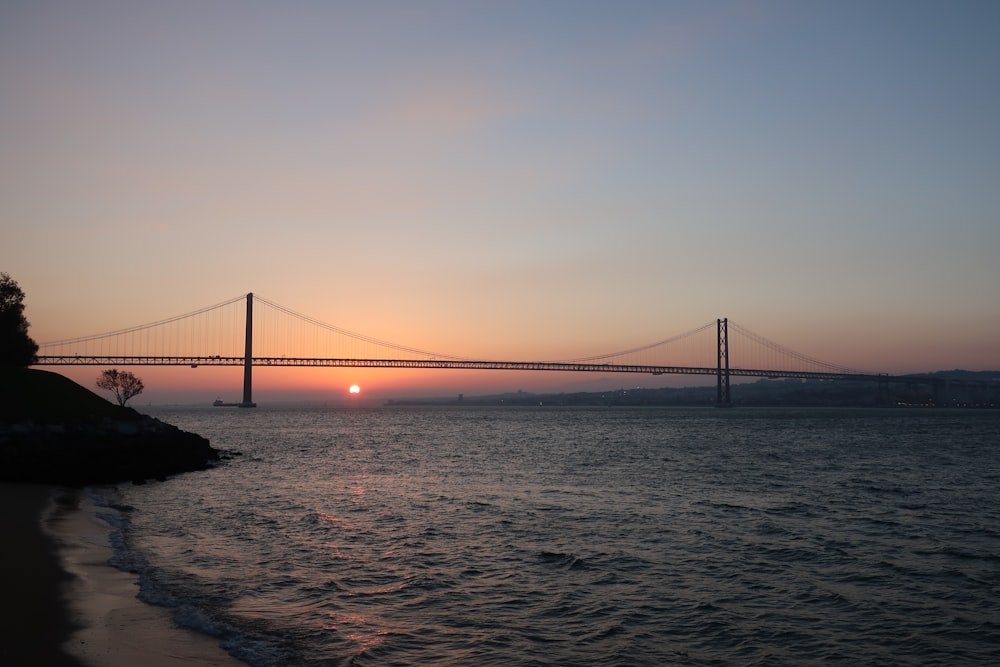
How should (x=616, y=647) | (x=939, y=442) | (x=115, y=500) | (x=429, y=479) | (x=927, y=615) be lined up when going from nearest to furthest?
1. (x=616, y=647)
2. (x=927, y=615)
3. (x=115, y=500)
4. (x=429, y=479)
5. (x=939, y=442)

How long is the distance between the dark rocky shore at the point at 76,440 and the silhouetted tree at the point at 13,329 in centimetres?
776

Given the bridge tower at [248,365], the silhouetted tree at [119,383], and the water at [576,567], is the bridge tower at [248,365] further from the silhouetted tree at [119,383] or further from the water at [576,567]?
the water at [576,567]

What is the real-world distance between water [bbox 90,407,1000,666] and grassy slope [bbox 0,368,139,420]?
993 centimetres

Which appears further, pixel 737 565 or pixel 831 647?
pixel 737 565

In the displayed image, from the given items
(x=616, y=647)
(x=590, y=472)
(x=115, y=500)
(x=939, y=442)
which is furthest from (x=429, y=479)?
(x=939, y=442)

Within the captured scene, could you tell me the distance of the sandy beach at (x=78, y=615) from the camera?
867cm

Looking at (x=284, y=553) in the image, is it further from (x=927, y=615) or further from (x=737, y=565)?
(x=927, y=615)

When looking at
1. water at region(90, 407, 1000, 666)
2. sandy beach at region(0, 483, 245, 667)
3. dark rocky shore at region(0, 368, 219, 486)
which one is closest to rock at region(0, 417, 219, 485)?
dark rocky shore at region(0, 368, 219, 486)

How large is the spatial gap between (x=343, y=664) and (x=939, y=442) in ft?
189

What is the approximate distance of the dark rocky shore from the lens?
28.4 metres

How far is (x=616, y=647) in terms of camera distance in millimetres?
9797

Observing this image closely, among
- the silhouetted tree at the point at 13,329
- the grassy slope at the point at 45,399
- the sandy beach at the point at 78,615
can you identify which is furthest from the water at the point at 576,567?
the silhouetted tree at the point at 13,329

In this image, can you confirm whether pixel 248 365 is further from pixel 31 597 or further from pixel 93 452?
pixel 31 597

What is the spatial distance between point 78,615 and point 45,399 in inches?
1205
